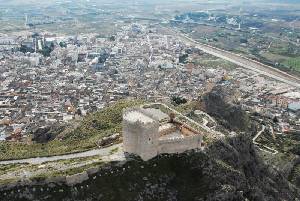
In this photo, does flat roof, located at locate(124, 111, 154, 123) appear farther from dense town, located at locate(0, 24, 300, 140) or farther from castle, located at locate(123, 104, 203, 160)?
dense town, located at locate(0, 24, 300, 140)

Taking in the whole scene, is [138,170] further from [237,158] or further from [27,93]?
[27,93]

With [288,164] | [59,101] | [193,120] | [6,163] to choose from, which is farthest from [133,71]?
[6,163]

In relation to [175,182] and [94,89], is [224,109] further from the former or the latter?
[94,89]

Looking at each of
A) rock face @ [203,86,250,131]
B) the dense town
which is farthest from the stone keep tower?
the dense town

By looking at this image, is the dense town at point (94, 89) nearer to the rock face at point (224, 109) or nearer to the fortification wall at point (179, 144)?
the rock face at point (224, 109)

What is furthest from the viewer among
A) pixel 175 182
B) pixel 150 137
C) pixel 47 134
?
pixel 47 134

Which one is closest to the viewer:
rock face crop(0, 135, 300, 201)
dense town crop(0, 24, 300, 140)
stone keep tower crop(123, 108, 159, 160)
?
rock face crop(0, 135, 300, 201)

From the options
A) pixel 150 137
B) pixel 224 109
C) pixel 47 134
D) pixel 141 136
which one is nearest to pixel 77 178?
pixel 141 136
